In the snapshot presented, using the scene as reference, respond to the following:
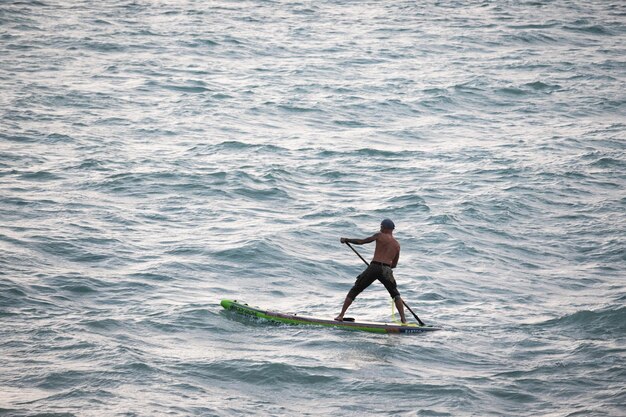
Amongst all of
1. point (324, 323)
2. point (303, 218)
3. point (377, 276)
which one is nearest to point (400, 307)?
point (377, 276)

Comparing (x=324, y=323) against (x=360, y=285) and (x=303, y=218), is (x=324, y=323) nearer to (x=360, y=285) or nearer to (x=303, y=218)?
(x=360, y=285)

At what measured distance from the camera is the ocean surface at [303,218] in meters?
12.5

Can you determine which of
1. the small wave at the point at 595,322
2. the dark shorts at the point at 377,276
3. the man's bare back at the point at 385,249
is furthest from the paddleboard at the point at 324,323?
the small wave at the point at 595,322

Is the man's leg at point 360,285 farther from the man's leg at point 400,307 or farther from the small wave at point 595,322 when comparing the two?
the small wave at point 595,322

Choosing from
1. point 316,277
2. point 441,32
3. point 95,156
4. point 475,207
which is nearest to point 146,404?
point 316,277

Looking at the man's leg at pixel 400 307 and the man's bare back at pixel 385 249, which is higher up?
the man's bare back at pixel 385 249

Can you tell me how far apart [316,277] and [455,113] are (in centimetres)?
1543

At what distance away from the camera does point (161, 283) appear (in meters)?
16.5

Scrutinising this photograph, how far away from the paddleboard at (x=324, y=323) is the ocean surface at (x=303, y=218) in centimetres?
15

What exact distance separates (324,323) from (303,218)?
6.48 meters

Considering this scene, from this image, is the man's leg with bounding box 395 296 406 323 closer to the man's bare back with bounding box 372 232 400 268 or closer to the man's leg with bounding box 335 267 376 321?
the man's leg with bounding box 335 267 376 321

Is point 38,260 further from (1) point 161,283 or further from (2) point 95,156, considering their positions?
(2) point 95,156

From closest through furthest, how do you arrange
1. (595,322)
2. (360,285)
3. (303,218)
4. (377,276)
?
(377,276) < (360,285) < (595,322) < (303,218)

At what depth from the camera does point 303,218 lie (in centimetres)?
2067
